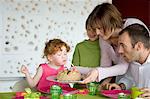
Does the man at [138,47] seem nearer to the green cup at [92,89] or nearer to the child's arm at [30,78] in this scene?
the green cup at [92,89]

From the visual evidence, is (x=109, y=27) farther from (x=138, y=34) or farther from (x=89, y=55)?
(x=89, y=55)

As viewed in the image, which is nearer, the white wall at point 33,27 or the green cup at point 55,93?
the green cup at point 55,93

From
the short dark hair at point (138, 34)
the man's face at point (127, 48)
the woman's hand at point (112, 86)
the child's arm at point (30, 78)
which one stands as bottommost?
the woman's hand at point (112, 86)

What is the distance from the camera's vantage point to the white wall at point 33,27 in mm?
4223

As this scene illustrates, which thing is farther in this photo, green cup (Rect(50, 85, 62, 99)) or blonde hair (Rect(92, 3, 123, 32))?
blonde hair (Rect(92, 3, 123, 32))

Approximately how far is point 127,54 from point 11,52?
2306 millimetres

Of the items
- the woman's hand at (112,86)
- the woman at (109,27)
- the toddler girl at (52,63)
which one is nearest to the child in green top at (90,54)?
the toddler girl at (52,63)

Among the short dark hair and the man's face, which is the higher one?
the short dark hair

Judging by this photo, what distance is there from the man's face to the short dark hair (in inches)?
0.9

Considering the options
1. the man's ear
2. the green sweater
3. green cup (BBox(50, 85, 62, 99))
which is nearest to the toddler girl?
the green sweater

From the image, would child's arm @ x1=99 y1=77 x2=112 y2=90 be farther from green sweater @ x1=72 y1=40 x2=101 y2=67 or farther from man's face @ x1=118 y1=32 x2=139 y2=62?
man's face @ x1=118 y1=32 x2=139 y2=62

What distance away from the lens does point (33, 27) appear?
4.34 m

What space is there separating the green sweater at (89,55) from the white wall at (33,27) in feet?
5.37

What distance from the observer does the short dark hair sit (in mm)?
2170
